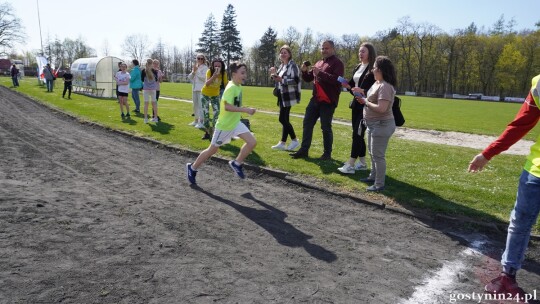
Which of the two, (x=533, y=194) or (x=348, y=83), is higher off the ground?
(x=348, y=83)

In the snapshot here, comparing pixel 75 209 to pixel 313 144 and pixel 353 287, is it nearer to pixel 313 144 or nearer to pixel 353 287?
pixel 353 287

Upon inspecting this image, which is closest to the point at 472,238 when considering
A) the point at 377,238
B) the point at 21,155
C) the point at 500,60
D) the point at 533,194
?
the point at 377,238

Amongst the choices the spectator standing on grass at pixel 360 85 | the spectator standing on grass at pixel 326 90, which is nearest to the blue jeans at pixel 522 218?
the spectator standing on grass at pixel 360 85

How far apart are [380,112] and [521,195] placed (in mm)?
2626

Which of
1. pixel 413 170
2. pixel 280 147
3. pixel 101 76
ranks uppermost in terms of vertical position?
pixel 101 76

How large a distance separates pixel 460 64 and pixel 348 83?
83.8m

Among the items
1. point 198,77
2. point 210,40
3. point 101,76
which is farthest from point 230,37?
point 198,77

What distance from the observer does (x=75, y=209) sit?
4730 mm

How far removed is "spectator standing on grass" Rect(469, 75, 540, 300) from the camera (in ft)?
10.1

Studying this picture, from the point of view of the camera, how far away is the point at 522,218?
10.5 ft

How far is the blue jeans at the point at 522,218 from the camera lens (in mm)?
3088

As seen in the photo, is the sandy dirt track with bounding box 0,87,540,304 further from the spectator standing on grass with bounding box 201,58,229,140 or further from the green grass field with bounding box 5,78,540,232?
the spectator standing on grass with bounding box 201,58,229,140

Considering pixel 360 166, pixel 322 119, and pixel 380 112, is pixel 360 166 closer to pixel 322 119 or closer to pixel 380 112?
pixel 322 119

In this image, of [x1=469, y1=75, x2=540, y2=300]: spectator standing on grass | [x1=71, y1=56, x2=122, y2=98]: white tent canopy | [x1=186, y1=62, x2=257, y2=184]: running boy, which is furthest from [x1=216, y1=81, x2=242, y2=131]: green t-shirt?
[x1=71, y1=56, x2=122, y2=98]: white tent canopy
